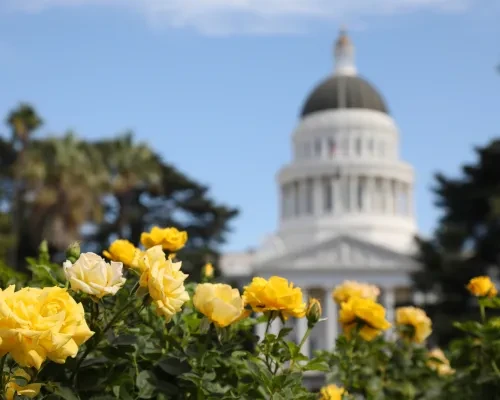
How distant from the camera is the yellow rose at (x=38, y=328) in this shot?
7.27ft

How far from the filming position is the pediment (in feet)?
197

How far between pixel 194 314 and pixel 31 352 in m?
1.57

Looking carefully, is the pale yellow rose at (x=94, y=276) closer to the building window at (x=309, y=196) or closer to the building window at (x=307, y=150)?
the building window at (x=309, y=196)

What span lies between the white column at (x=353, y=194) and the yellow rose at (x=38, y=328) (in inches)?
2768

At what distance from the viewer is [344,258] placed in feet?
199

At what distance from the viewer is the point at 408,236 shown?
71875 millimetres

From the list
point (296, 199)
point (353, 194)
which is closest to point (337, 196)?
point (353, 194)

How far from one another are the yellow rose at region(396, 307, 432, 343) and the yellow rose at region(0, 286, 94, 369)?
319 centimetres

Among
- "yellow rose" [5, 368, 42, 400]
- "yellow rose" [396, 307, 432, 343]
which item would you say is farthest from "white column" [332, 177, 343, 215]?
"yellow rose" [5, 368, 42, 400]

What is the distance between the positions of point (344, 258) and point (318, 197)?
1292 cm

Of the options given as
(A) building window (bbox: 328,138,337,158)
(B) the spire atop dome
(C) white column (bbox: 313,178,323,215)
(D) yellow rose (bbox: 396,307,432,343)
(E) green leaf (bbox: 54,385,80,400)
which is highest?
(B) the spire atop dome

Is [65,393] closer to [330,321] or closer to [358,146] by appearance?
[330,321]

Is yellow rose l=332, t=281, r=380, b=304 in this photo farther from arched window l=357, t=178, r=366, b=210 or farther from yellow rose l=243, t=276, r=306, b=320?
arched window l=357, t=178, r=366, b=210

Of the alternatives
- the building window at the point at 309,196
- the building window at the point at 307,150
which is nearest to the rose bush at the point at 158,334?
the building window at the point at 309,196
